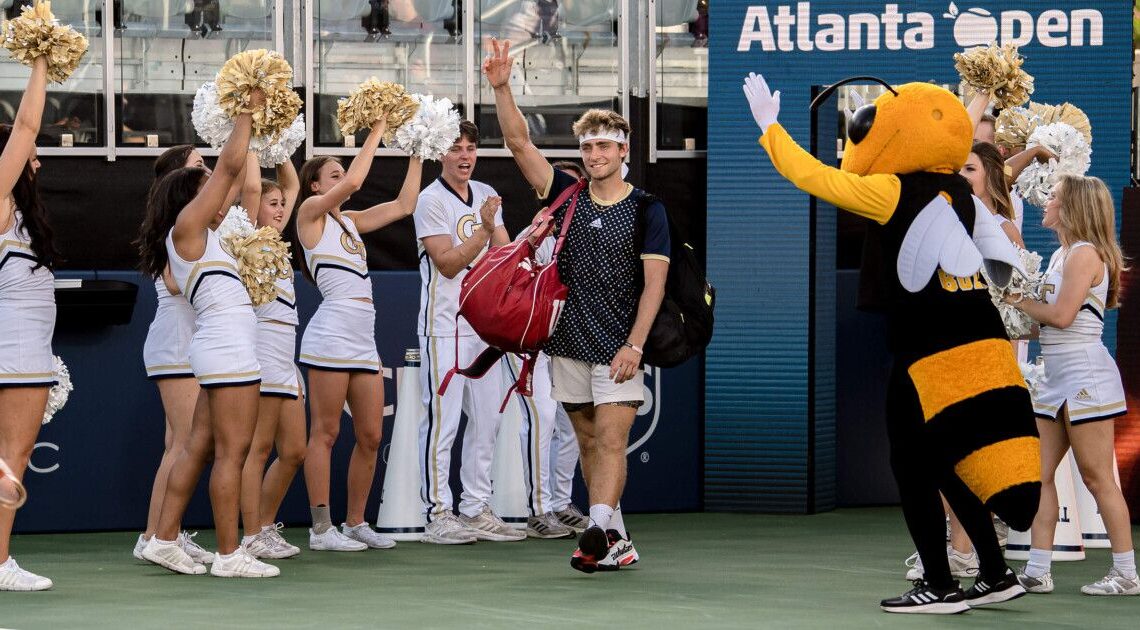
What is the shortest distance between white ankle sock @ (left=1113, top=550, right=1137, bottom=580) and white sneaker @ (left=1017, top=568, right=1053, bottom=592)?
10.2 inches

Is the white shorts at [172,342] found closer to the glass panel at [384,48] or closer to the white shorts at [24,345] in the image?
the white shorts at [24,345]

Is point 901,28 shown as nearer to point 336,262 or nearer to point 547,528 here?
point 547,528

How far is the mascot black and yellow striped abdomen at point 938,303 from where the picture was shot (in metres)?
5.59

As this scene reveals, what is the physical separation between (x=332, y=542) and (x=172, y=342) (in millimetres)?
1295

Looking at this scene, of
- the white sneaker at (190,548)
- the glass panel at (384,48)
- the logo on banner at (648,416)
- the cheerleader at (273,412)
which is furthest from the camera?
the glass panel at (384,48)

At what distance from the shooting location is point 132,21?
10438mm

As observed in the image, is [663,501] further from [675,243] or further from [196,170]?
[196,170]

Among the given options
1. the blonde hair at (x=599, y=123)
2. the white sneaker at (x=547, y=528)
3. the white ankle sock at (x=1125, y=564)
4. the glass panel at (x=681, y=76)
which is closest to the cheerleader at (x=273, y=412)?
the white sneaker at (x=547, y=528)

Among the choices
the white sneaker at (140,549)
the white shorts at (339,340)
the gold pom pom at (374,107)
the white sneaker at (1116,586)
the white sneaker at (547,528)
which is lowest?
the white sneaker at (547,528)

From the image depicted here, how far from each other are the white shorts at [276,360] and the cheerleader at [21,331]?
110 cm

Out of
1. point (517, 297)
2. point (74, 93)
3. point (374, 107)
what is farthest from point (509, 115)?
point (74, 93)

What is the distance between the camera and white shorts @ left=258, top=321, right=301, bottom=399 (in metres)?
7.13

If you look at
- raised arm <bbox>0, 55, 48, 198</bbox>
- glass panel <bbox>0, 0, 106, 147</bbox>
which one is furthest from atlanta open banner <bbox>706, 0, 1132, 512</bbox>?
raised arm <bbox>0, 55, 48, 198</bbox>

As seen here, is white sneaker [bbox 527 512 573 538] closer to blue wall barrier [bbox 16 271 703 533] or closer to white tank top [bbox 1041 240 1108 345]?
blue wall barrier [bbox 16 271 703 533]
